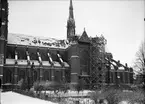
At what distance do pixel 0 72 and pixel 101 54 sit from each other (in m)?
29.0

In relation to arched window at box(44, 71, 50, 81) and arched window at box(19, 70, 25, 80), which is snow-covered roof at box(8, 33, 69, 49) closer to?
arched window at box(19, 70, 25, 80)

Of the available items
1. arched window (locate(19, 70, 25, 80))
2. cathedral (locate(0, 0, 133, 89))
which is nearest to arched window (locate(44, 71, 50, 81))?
cathedral (locate(0, 0, 133, 89))

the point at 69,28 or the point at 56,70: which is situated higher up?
the point at 69,28

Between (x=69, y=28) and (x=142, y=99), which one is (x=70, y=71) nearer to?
(x=69, y=28)

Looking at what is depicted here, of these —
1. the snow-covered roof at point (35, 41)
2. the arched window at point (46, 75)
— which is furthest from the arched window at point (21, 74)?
the snow-covered roof at point (35, 41)

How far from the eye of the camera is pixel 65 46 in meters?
66.1

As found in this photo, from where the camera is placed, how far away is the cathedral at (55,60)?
165ft

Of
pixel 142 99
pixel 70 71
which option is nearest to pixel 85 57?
pixel 70 71

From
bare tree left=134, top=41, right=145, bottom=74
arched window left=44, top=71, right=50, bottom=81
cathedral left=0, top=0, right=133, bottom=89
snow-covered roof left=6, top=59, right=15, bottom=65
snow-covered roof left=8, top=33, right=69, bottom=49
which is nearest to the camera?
bare tree left=134, top=41, right=145, bottom=74

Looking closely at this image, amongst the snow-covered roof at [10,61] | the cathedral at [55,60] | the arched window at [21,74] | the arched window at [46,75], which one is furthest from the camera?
the arched window at [46,75]

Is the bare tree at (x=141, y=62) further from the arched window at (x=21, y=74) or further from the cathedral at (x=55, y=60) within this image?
the arched window at (x=21, y=74)

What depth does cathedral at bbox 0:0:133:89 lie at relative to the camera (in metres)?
50.2

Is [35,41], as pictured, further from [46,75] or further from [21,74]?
[21,74]

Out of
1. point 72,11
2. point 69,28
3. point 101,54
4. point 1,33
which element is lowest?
point 101,54
